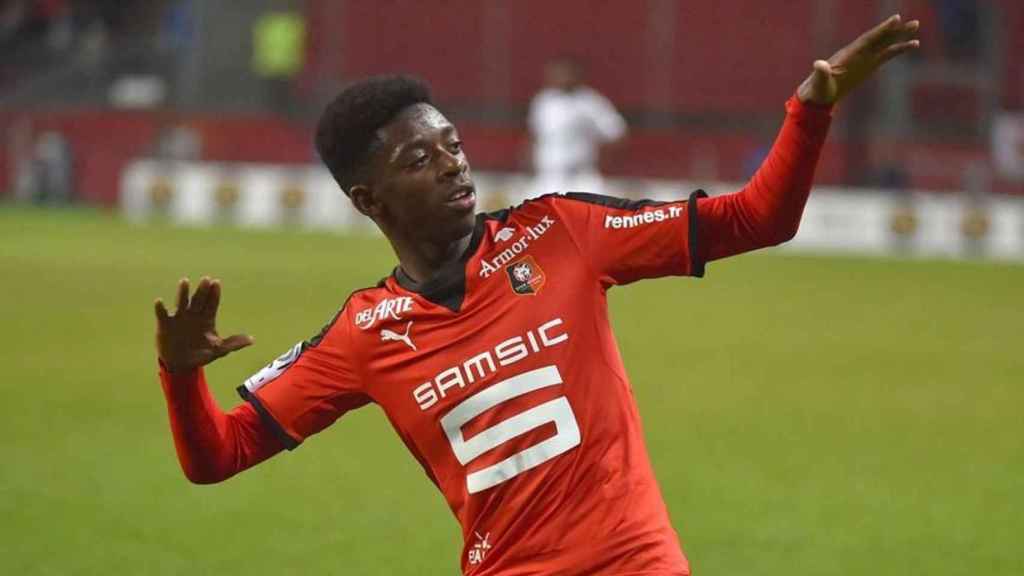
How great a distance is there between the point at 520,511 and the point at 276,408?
0.83 m

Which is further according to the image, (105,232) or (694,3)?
(694,3)

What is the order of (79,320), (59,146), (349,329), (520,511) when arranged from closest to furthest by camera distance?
(520,511) < (349,329) < (79,320) < (59,146)

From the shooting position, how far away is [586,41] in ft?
102

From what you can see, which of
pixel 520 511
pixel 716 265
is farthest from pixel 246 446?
pixel 716 265

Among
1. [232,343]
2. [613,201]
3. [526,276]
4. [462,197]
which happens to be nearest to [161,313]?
[232,343]

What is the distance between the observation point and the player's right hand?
15.5ft

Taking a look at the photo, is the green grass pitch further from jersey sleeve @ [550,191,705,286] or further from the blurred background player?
the blurred background player

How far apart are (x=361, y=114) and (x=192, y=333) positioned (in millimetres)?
773

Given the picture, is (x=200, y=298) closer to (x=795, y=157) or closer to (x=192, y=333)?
(x=192, y=333)

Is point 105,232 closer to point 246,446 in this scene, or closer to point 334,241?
point 334,241

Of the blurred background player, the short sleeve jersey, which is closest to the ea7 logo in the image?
the short sleeve jersey

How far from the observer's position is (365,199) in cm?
480

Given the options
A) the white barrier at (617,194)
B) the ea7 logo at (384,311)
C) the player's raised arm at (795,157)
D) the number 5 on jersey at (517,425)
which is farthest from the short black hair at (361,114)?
the white barrier at (617,194)

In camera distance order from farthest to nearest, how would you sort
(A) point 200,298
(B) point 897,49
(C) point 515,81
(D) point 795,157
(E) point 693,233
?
(C) point 515,81 < (A) point 200,298 < (E) point 693,233 < (D) point 795,157 < (B) point 897,49
